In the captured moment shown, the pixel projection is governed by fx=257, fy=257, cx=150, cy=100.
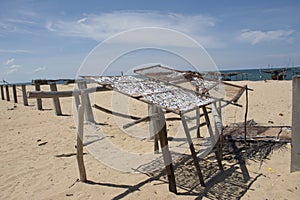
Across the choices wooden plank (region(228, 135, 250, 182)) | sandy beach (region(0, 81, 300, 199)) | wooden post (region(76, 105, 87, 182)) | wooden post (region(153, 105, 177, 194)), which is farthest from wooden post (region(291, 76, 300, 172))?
wooden post (region(76, 105, 87, 182))

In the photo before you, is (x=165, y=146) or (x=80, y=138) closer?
(x=165, y=146)

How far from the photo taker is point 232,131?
6.36 metres

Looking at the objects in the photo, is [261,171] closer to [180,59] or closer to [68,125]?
[180,59]

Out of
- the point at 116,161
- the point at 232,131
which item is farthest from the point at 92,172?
the point at 232,131

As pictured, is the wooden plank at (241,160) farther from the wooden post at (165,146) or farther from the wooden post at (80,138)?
the wooden post at (80,138)

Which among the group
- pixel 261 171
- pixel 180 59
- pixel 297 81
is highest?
pixel 180 59

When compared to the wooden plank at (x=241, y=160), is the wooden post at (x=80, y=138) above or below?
above

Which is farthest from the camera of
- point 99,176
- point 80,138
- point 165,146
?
point 99,176

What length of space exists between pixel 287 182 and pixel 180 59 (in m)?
2.65

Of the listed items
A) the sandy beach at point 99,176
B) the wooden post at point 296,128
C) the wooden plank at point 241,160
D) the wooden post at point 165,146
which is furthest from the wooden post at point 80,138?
the wooden post at point 296,128

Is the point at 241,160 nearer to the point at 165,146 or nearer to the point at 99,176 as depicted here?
the point at 165,146

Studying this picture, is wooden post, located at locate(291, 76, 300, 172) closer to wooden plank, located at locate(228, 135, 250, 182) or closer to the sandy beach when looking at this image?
the sandy beach

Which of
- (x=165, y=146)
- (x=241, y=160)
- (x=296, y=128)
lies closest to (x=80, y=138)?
(x=165, y=146)

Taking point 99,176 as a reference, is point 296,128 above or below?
above
